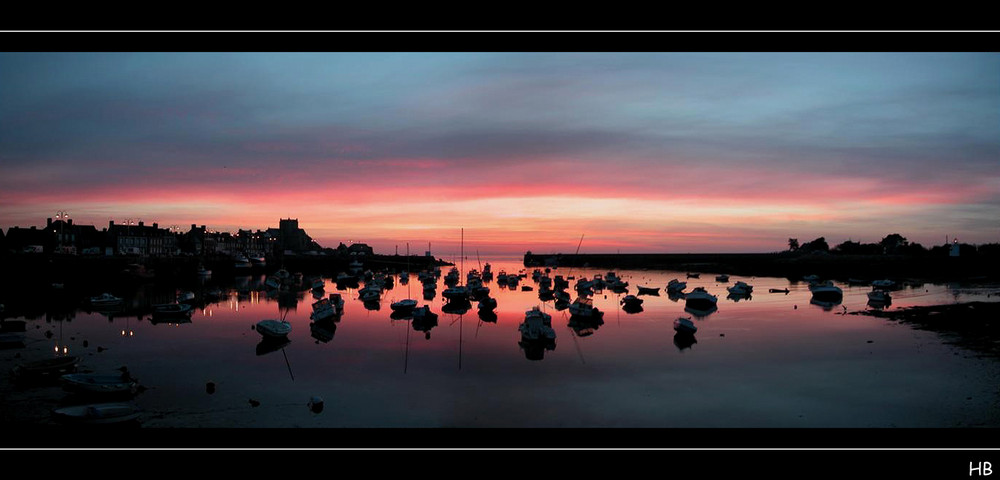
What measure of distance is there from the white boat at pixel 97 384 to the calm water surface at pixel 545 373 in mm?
446

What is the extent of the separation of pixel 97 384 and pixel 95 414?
116 inches

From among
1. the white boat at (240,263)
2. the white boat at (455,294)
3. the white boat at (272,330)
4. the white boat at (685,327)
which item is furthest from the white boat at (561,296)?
the white boat at (240,263)

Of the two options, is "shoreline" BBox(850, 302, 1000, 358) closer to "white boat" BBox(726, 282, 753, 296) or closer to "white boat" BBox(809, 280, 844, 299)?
"white boat" BBox(809, 280, 844, 299)

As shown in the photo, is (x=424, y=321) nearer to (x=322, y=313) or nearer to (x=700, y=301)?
(x=322, y=313)

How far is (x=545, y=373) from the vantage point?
805 inches

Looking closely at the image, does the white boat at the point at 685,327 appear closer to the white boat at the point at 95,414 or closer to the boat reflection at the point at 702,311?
the boat reflection at the point at 702,311

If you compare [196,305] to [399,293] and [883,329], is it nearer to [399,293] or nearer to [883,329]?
[399,293]

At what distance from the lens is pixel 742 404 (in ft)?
53.4

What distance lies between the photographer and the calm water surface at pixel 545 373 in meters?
15.3

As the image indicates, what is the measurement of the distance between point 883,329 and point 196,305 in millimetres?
42975

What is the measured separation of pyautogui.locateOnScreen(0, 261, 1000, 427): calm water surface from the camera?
1532cm
